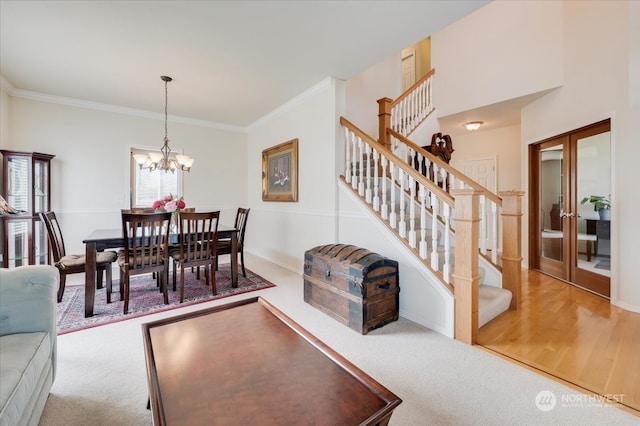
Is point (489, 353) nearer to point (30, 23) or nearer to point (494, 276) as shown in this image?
point (494, 276)

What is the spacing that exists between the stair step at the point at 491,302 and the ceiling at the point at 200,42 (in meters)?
2.53

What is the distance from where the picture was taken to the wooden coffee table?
3.02 ft

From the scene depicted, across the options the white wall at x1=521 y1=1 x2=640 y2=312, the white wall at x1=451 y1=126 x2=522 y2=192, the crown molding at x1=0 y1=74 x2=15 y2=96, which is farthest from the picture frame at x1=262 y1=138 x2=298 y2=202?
the white wall at x1=451 y1=126 x2=522 y2=192

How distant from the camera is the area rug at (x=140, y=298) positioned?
8.29 ft

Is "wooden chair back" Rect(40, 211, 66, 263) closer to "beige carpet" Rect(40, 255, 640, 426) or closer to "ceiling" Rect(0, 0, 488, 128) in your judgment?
→ "beige carpet" Rect(40, 255, 640, 426)

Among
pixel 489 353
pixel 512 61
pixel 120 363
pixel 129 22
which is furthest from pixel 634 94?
pixel 120 363

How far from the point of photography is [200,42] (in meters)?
2.70

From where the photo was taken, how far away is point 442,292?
2.33 meters

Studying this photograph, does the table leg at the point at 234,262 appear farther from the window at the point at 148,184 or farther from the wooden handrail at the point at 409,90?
the wooden handrail at the point at 409,90

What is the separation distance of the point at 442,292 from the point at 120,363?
8.16ft

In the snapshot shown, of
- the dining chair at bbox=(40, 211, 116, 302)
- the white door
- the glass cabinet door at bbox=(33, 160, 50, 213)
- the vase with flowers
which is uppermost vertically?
the white door

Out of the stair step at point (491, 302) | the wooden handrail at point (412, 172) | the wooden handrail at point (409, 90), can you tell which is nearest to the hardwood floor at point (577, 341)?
the stair step at point (491, 302)

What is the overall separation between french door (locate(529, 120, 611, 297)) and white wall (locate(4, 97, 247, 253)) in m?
5.96

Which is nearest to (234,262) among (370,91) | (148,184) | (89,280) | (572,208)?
(89,280)
